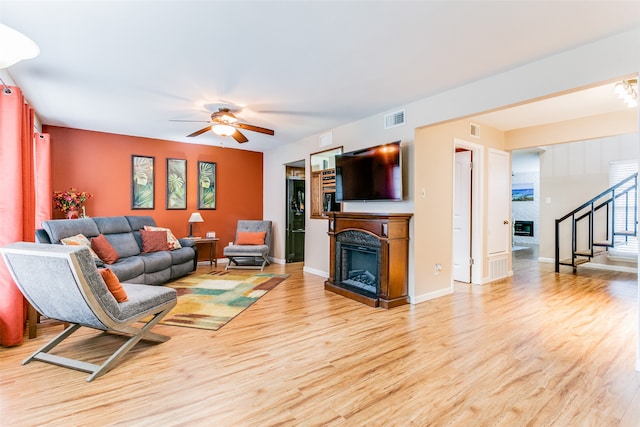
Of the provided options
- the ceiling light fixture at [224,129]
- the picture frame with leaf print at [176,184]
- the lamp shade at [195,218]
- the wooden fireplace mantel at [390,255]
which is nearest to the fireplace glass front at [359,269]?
the wooden fireplace mantel at [390,255]

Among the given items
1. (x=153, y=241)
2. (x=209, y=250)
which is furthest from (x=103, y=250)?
(x=209, y=250)

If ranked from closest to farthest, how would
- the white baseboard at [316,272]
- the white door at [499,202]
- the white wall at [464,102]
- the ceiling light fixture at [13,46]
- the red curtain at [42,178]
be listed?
1. the ceiling light fixture at [13,46]
2. the white wall at [464,102]
3. the red curtain at [42,178]
4. the white door at [499,202]
5. the white baseboard at [316,272]

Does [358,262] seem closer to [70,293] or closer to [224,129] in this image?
[224,129]

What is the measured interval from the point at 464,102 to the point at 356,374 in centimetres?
283

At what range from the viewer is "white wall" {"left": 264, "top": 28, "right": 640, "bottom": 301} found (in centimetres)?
230

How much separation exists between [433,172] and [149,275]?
13.8ft

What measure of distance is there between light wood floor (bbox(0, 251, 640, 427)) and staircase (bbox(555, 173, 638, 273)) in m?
2.73

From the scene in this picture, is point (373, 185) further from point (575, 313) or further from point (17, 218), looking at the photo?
point (17, 218)

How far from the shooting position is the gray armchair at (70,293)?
202cm

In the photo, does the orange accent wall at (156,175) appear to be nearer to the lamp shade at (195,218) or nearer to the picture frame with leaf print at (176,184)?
the picture frame with leaf print at (176,184)

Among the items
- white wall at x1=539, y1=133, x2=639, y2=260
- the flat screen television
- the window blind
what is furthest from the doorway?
the window blind

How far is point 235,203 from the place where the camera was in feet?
22.0

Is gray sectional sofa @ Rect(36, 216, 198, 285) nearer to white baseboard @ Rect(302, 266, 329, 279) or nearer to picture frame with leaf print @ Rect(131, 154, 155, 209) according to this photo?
picture frame with leaf print @ Rect(131, 154, 155, 209)

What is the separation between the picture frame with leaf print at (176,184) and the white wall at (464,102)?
2131mm
